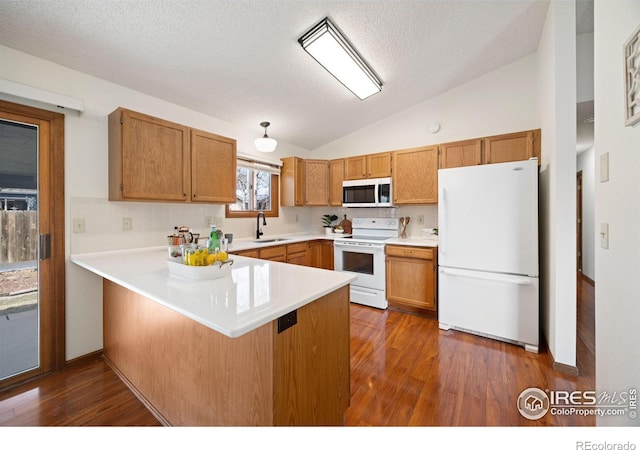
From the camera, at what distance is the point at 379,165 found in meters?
3.58

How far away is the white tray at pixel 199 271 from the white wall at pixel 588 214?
5747 mm

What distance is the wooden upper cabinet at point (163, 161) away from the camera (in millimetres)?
2064

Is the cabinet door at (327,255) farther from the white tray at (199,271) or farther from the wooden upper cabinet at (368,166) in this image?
the white tray at (199,271)

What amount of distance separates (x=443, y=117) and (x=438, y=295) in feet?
7.52

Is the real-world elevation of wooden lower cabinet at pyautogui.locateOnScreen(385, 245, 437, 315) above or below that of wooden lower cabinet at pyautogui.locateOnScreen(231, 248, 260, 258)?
below

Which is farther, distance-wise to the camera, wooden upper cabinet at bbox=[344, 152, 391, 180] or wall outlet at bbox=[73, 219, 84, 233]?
wooden upper cabinet at bbox=[344, 152, 391, 180]

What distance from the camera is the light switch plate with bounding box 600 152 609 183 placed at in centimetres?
107

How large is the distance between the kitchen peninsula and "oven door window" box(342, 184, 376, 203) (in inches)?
84.3

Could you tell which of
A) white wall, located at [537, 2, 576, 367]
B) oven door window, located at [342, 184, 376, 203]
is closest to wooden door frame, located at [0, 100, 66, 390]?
oven door window, located at [342, 184, 376, 203]

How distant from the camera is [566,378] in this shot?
189 cm

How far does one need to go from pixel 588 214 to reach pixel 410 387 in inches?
193

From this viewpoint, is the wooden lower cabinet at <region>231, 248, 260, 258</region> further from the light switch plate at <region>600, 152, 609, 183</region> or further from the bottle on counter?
the light switch plate at <region>600, 152, 609, 183</region>

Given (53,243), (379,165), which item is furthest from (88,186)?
(379,165)
